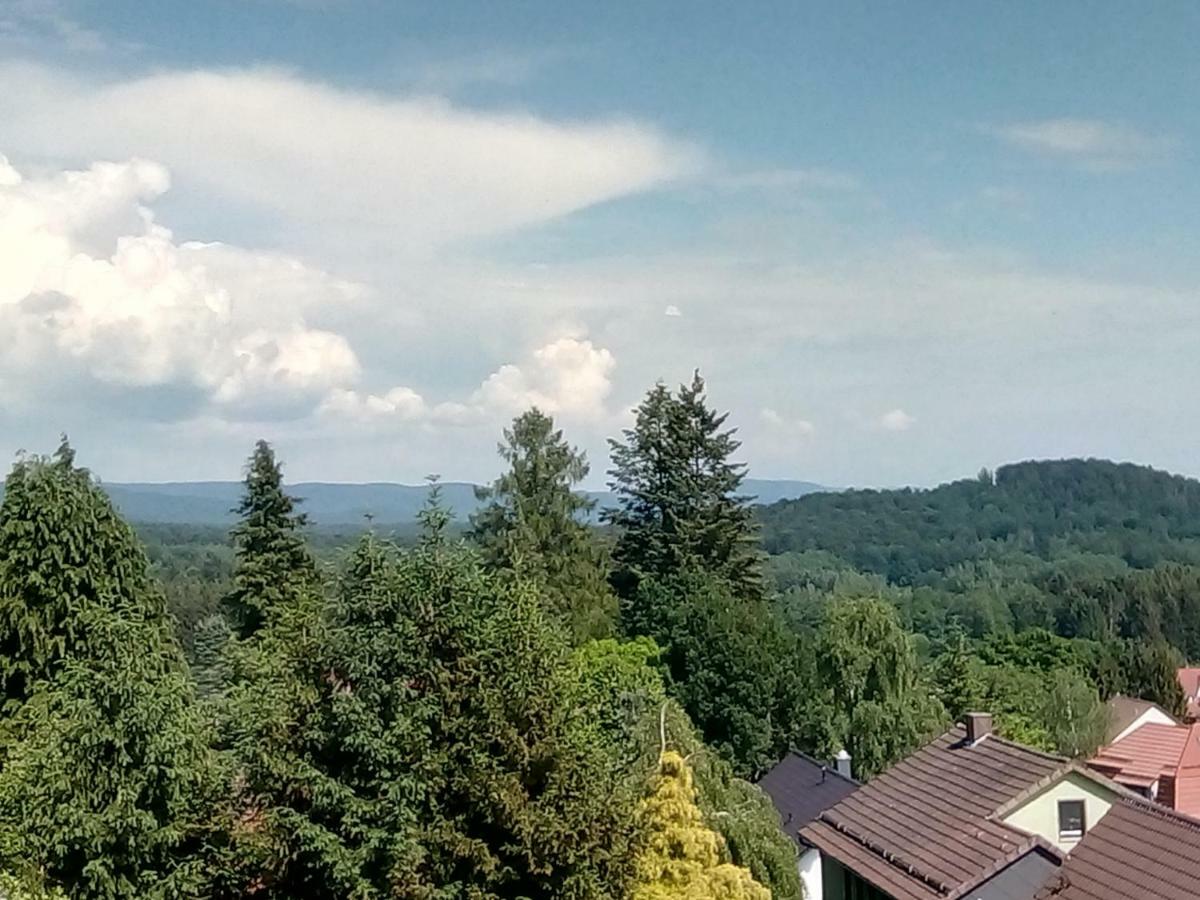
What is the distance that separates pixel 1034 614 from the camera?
18000 centimetres

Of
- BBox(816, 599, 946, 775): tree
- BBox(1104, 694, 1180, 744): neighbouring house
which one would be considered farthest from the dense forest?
BBox(1104, 694, 1180, 744): neighbouring house

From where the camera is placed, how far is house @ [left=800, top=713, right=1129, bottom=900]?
23208 millimetres

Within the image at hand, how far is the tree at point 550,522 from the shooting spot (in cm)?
5159

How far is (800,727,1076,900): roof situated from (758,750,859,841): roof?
312 inches

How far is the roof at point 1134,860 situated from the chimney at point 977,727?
5.79 metres

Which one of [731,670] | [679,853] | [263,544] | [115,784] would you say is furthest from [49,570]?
[731,670]

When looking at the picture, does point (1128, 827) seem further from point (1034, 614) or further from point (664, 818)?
point (1034, 614)

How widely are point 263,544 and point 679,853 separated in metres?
30.5

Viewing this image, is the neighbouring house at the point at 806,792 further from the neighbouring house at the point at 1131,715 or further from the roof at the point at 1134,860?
the neighbouring house at the point at 1131,715

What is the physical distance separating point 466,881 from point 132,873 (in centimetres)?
562

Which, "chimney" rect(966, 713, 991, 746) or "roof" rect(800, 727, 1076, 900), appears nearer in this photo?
"roof" rect(800, 727, 1076, 900)

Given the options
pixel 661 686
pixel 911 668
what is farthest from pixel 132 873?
pixel 911 668

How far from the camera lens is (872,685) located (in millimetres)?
51406

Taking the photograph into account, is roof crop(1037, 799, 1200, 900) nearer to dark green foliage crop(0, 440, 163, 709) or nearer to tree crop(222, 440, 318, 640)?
dark green foliage crop(0, 440, 163, 709)
